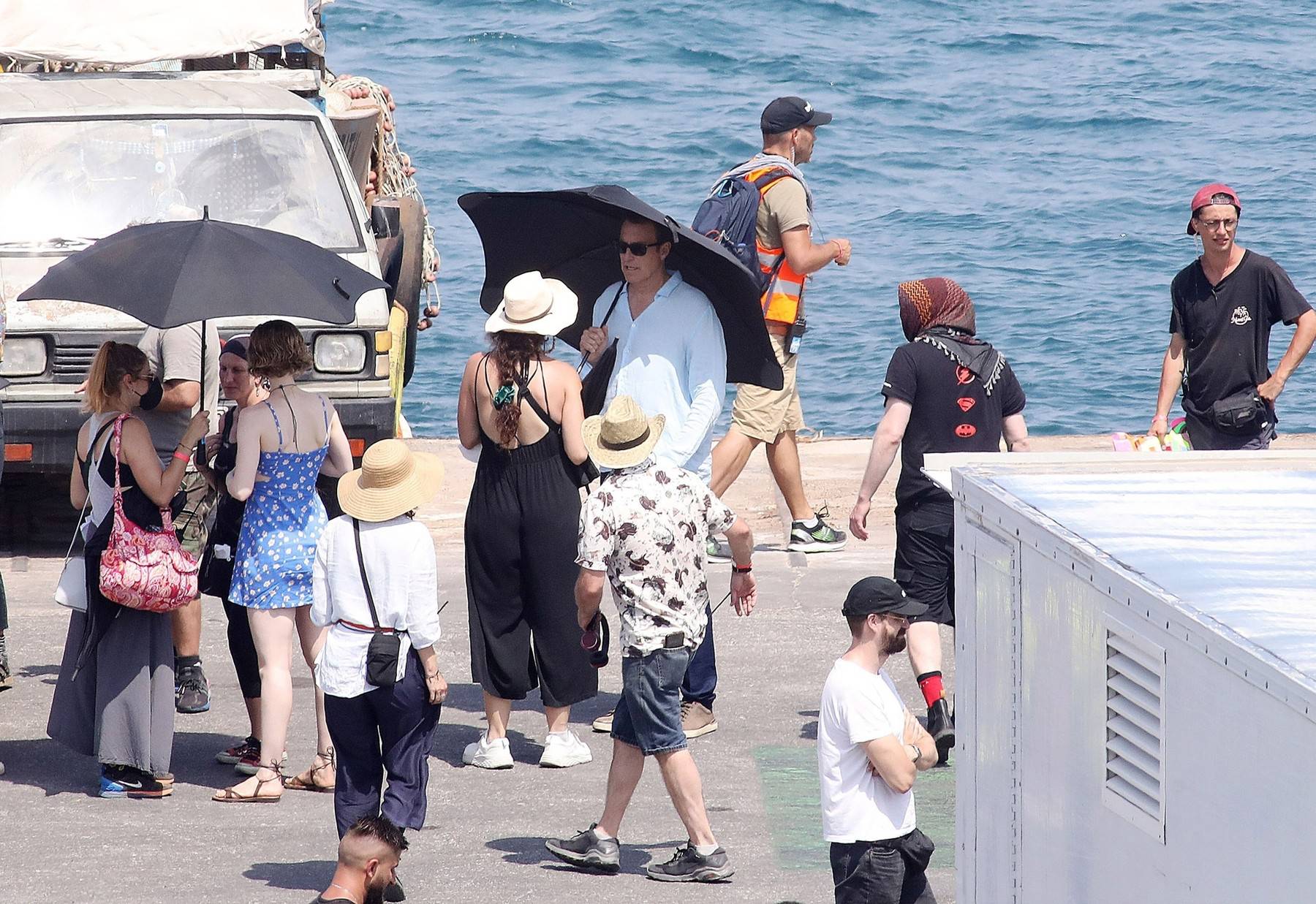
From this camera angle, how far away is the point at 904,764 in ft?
14.6

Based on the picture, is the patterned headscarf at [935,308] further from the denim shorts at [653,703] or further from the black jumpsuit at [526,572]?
the denim shorts at [653,703]

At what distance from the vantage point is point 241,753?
6.34m

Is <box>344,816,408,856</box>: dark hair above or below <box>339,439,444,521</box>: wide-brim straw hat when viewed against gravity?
below

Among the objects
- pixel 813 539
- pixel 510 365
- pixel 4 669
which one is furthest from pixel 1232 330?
pixel 4 669

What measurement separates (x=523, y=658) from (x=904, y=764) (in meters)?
2.13

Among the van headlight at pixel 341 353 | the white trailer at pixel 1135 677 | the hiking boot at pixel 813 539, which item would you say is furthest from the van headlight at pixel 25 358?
the white trailer at pixel 1135 677

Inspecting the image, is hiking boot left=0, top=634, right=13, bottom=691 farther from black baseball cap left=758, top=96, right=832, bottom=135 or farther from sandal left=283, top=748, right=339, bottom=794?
black baseball cap left=758, top=96, right=832, bottom=135

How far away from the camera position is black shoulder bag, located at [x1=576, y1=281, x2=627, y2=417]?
6602mm

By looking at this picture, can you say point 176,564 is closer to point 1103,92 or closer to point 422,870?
point 422,870

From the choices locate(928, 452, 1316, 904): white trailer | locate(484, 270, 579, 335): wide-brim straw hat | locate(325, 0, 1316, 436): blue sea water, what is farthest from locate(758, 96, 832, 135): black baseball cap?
locate(325, 0, 1316, 436): blue sea water

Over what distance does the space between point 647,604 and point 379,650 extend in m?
0.80

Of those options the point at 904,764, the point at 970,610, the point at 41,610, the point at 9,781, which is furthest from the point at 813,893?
the point at 41,610

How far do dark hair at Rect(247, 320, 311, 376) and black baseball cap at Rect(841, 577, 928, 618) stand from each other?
2298mm

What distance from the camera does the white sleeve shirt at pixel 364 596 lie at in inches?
202
